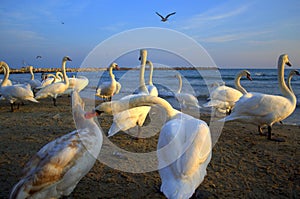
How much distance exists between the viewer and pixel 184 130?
9.80 ft

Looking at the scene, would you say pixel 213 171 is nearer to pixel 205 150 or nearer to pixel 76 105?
pixel 205 150

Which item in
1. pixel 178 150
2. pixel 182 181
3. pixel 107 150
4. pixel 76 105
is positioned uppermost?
pixel 76 105

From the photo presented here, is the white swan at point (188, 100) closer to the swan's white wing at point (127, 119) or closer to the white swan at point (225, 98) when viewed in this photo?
the white swan at point (225, 98)

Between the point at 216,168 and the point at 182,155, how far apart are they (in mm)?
1964

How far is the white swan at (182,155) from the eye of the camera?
2.54 meters

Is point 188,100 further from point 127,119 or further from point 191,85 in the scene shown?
point 191,85

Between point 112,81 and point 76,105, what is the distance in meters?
9.75

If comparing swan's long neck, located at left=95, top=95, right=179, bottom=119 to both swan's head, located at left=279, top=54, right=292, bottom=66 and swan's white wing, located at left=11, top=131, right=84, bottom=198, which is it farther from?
swan's head, located at left=279, top=54, right=292, bottom=66

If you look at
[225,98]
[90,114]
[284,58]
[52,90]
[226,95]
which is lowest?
[52,90]

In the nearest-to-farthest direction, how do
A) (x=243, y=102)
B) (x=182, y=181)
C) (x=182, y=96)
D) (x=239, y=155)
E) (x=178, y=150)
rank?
1. (x=182, y=181)
2. (x=178, y=150)
3. (x=239, y=155)
4. (x=243, y=102)
5. (x=182, y=96)

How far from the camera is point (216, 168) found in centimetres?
435

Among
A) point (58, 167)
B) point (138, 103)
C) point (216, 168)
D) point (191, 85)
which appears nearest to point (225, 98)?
point (216, 168)

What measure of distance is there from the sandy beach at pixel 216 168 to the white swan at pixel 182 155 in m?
0.78

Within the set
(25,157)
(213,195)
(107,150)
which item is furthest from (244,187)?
(25,157)
